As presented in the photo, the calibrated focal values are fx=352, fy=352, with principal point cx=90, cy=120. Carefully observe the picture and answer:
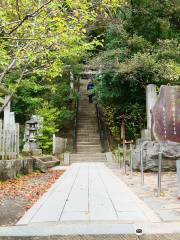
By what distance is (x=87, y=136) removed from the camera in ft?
76.4

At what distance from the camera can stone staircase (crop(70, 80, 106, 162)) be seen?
761 inches

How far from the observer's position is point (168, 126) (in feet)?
40.3

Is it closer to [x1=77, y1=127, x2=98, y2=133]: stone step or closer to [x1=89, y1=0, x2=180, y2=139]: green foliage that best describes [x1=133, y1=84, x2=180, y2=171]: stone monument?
[x1=89, y1=0, x2=180, y2=139]: green foliage

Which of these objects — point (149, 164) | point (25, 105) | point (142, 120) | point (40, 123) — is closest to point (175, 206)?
point (149, 164)

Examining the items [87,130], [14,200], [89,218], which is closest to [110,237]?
[89,218]

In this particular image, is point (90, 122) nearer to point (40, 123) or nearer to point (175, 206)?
point (40, 123)

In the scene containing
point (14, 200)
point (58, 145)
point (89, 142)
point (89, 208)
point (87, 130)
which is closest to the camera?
point (89, 208)

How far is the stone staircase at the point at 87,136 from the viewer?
19.3 meters

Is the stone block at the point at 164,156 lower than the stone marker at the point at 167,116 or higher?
lower

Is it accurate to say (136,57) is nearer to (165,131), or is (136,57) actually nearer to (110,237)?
(165,131)

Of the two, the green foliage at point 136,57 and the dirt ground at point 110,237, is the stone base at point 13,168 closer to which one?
the dirt ground at point 110,237

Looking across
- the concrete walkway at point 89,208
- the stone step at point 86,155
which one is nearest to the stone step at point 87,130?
the stone step at point 86,155

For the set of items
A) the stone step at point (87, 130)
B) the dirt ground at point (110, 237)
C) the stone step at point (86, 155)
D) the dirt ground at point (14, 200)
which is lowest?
the dirt ground at point (14, 200)

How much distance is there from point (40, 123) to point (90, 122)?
7654 millimetres
